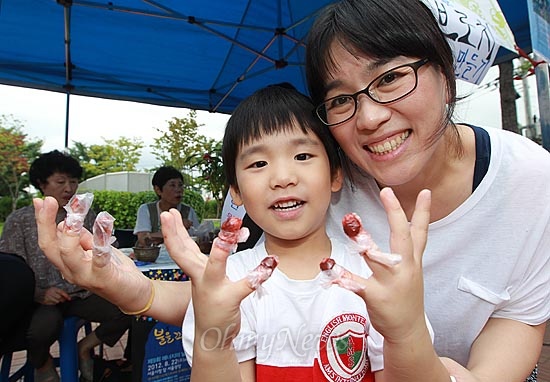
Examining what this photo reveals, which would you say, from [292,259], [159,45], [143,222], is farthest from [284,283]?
[159,45]

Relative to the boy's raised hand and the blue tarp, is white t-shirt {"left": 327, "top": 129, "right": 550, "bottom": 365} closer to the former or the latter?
the boy's raised hand

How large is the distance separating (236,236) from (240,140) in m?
0.61

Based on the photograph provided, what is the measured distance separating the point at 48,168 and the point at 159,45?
7.50 feet

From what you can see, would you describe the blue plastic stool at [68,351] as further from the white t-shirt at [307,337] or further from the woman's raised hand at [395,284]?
the woman's raised hand at [395,284]

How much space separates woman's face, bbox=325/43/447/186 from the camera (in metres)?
1.09

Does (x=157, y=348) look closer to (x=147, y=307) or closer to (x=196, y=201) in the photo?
(x=147, y=307)

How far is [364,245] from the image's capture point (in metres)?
0.76

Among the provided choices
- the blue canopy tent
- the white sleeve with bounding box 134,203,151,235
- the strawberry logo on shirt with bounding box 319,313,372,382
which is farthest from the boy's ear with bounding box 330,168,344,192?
the white sleeve with bounding box 134,203,151,235

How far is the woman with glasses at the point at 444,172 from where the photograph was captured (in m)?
1.10

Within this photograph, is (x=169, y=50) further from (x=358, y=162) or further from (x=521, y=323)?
(x=521, y=323)

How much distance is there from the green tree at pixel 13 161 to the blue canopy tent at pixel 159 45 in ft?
64.8

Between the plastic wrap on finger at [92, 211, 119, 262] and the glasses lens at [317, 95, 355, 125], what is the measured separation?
716mm

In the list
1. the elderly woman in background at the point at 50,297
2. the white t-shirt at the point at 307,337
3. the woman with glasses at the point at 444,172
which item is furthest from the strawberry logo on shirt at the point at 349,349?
the elderly woman in background at the point at 50,297

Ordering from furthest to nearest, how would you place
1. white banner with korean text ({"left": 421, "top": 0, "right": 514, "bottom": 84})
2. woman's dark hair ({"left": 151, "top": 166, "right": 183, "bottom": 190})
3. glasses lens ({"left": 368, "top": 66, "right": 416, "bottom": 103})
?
woman's dark hair ({"left": 151, "top": 166, "right": 183, "bottom": 190}) → white banner with korean text ({"left": 421, "top": 0, "right": 514, "bottom": 84}) → glasses lens ({"left": 368, "top": 66, "right": 416, "bottom": 103})
